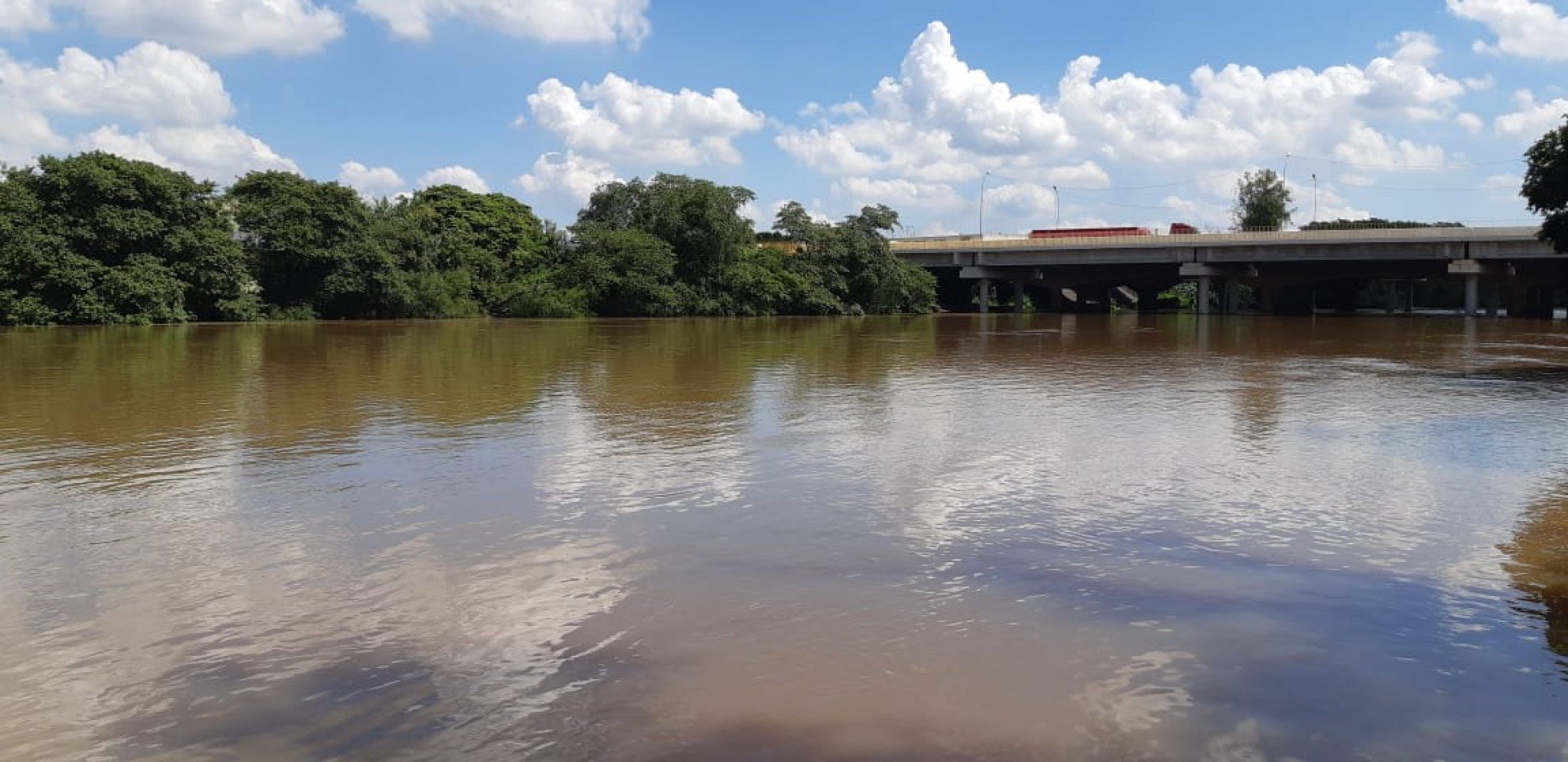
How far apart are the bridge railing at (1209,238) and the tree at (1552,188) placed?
140 feet

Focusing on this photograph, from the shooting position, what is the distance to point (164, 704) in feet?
14.6

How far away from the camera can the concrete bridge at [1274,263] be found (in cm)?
6794

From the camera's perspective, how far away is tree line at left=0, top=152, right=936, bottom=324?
145 ft

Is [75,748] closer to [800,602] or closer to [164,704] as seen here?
[164,704]

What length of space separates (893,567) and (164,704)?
3.95 metres

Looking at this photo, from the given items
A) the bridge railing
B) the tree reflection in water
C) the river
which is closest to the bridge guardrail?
the bridge railing

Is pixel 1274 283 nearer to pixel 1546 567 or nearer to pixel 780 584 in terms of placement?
pixel 1546 567

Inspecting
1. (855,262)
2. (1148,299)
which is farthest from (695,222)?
(1148,299)

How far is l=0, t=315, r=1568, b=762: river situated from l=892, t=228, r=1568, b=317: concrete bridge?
206 ft

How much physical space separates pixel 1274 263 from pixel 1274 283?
10.6 m

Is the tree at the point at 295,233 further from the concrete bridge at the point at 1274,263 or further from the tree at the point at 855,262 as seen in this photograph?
the concrete bridge at the point at 1274,263

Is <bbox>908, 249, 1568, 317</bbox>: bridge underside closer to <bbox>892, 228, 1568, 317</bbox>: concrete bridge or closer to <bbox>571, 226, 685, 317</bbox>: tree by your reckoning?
<bbox>892, 228, 1568, 317</bbox>: concrete bridge

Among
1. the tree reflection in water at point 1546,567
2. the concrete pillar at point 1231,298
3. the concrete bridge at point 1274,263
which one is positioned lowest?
the tree reflection in water at point 1546,567

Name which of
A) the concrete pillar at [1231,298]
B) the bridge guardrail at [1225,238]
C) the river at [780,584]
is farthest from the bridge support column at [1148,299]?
the river at [780,584]
